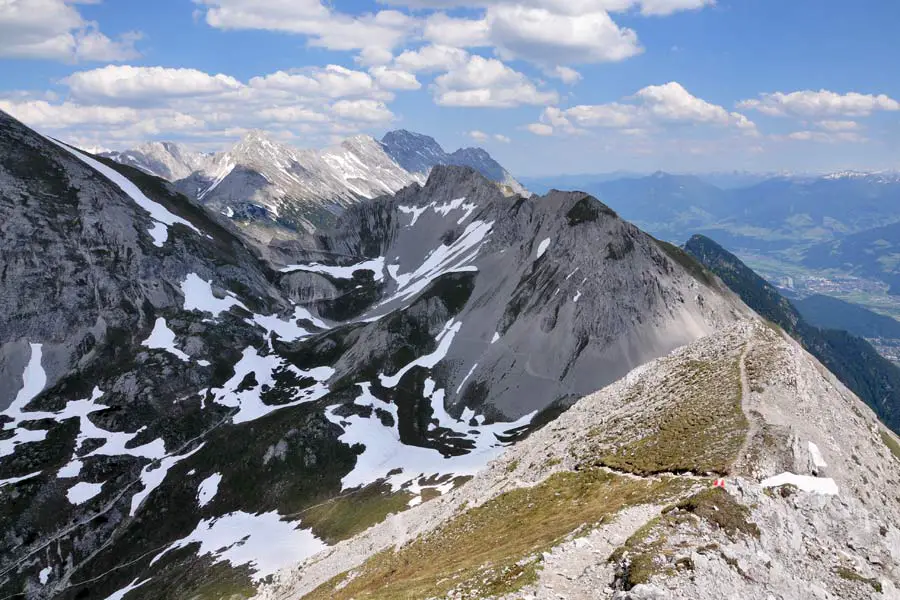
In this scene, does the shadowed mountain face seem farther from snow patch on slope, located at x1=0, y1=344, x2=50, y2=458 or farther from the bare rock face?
the bare rock face

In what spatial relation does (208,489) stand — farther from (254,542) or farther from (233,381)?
(233,381)

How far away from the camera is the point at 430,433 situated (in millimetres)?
136375

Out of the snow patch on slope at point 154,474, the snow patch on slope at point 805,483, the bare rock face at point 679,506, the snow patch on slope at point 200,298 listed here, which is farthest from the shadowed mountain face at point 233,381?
the snow patch on slope at point 805,483

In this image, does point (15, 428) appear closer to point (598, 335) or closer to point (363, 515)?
point (363, 515)

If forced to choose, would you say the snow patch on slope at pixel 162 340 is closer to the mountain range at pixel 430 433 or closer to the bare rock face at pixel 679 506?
the mountain range at pixel 430 433

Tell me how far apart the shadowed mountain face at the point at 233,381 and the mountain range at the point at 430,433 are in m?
0.72

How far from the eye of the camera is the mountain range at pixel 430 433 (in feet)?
87.6

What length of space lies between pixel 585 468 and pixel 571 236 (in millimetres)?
137705

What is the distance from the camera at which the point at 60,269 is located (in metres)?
170

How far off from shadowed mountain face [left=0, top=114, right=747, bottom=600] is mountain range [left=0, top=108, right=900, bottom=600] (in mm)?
723

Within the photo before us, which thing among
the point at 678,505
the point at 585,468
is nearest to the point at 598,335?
the point at 585,468

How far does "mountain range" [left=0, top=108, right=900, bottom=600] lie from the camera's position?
26.7m

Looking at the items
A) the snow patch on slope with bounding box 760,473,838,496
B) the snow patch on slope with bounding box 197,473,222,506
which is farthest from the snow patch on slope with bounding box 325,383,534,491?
the snow patch on slope with bounding box 760,473,838,496

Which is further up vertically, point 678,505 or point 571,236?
point 571,236
